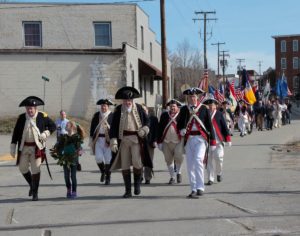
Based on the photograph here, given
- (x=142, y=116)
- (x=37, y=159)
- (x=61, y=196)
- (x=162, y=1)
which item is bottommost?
(x=61, y=196)

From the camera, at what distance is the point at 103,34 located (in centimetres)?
4141

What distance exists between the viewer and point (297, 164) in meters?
17.0

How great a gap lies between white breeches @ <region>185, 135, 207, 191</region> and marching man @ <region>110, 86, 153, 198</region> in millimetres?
874

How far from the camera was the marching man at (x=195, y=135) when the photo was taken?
1094 cm

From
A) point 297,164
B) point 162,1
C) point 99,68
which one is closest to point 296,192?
point 297,164

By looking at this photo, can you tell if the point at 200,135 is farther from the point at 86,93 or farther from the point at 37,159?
the point at 86,93

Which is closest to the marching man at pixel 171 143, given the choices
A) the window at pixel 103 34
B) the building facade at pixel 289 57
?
the window at pixel 103 34

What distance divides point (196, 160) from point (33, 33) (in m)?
31.6

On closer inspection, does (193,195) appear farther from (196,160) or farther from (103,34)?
(103,34)

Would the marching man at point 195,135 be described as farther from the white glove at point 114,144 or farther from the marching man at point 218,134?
the marching man at point 218,134

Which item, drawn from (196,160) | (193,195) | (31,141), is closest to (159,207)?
(193,195)

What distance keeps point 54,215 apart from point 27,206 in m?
1.16

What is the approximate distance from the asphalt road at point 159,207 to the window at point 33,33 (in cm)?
2598

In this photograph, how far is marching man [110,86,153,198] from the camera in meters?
11.2
